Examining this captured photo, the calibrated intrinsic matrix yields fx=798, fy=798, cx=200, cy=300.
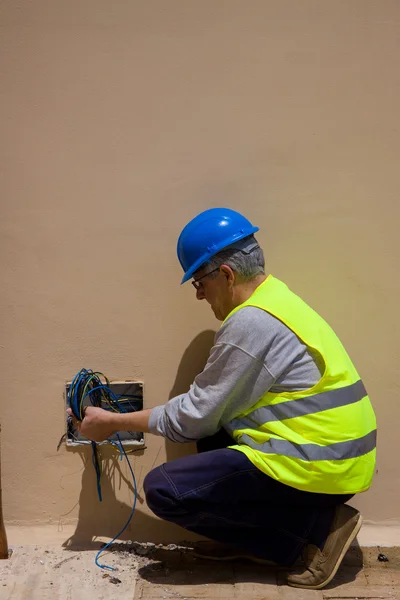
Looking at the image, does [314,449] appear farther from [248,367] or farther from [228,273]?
[228,273]

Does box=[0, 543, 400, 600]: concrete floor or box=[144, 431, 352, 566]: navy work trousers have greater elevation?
box=[144, 431, 352, 566]: navy work trousers

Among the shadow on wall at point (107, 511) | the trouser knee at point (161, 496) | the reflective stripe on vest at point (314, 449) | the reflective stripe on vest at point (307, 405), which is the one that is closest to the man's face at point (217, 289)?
the reflective stripe on vest at point (307, 405)

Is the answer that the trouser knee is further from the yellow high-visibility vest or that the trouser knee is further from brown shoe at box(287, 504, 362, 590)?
brown shoe at box(287, 504, 362, 590)

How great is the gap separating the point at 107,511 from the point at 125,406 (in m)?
0.45

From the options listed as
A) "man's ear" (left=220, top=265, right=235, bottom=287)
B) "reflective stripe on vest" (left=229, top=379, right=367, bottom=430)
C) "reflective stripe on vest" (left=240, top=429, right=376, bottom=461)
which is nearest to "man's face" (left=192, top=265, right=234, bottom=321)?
"man's ear" (left=220, top=265, right=235, bottom=287)

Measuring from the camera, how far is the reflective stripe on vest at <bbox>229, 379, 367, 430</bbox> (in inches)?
109

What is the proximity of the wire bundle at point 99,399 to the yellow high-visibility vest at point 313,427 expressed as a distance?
0.58 m

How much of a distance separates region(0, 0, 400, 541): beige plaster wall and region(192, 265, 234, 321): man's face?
27 cm

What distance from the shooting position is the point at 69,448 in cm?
328

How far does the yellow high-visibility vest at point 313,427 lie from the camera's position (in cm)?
275

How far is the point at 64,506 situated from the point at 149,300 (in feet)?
3.06

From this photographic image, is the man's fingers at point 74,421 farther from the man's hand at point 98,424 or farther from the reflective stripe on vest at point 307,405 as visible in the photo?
the reflective stripe on vest at point 307,405

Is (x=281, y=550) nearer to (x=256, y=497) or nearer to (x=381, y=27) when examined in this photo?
(x=256, y=497)

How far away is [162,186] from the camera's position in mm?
3137
